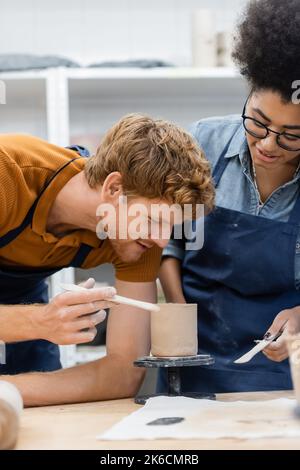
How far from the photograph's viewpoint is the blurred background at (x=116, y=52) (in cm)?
312

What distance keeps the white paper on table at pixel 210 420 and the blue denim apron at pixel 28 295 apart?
50 cm

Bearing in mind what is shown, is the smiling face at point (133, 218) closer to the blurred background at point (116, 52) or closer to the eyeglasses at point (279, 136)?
the eyeglasses at point (279, 136)

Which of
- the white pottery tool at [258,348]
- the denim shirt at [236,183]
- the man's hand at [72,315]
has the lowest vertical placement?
the white pottery tool at [258,348]

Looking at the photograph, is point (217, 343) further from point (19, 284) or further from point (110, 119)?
point (110, 119)

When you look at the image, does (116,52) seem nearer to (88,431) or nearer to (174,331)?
(174,331)

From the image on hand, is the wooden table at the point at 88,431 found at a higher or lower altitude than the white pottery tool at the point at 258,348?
lower

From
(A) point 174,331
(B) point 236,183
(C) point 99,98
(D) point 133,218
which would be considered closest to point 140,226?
(D) point 133,218

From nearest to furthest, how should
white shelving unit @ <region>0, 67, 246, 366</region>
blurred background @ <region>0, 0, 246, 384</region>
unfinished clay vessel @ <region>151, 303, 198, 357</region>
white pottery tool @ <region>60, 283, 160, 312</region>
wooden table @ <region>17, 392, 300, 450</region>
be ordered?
wooden table @ <region>17, 392, 300, 450</region> → white pottery tool @ <region>60, 283, 160, 312</region> → unfinished clay vessel @ <region>151, 303, 198, 357</region> → white shelving unit @ <region>0, 67, 246, 366</region> → blurred background @ <region>0, 0, 246, 384</region>

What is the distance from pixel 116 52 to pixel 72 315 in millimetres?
2123

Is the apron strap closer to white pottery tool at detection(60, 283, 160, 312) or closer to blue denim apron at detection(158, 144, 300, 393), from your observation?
blue denim apron at detection(158, 144, 300, 393)

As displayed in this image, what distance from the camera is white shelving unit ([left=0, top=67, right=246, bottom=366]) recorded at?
117 inches

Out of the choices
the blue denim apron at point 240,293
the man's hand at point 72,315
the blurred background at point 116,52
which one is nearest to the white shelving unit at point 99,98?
Result: the blurred background at point 116,52

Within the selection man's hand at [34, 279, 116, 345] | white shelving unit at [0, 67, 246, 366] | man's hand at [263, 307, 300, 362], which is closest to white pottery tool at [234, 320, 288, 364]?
man's hand at [263, 307, 300, 362]

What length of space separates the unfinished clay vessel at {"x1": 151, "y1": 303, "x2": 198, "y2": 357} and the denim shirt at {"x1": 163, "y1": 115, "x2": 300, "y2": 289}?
43 centimetres
